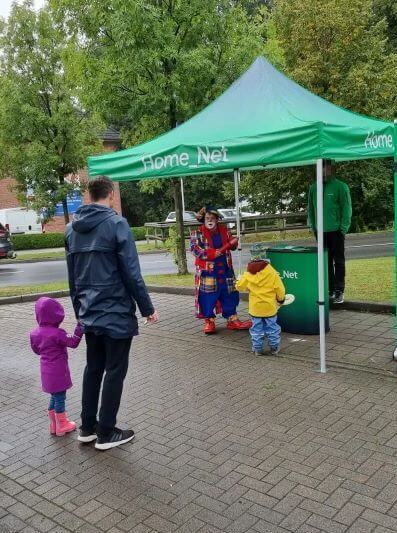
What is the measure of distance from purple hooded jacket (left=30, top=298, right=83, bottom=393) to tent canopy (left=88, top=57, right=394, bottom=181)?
7.54 ft

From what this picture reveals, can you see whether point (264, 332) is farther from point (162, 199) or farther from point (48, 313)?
point (162, 199)

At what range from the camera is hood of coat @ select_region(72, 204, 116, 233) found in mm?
3730

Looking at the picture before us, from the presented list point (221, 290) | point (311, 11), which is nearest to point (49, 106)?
point (311, 11)

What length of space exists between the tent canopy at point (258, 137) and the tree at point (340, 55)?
12.6m

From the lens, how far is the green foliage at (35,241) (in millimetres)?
27109

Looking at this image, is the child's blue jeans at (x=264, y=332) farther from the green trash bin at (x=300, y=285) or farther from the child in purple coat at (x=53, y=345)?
the child in purple coat at (x=53, y=345)

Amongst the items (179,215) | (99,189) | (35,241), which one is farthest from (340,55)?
(99,189)

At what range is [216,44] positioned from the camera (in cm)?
1105

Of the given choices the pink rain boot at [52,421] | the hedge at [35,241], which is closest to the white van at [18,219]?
the hedge at [35,241]

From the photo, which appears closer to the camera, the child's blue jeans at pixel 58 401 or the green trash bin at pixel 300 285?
the child's blue jeans at pixel 58 401

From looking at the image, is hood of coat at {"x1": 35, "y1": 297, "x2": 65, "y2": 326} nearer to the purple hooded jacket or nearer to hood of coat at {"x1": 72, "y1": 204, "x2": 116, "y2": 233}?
the purple hooded jacket

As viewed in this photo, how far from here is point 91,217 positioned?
3742 mm

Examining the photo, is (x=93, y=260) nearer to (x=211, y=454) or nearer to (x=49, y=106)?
(x=211, y=454)

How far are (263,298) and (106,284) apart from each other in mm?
2401
